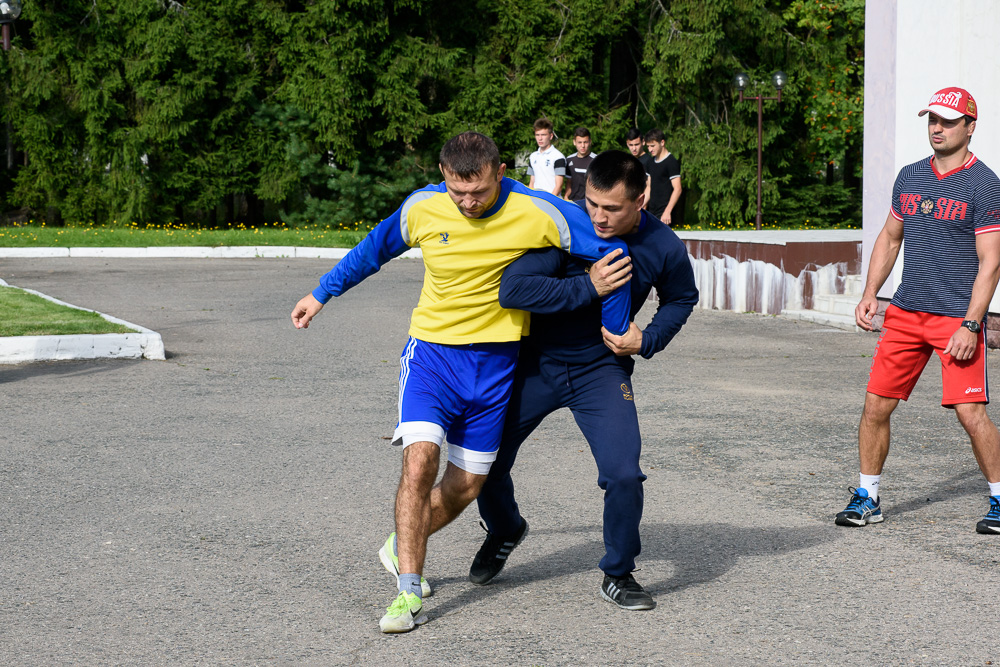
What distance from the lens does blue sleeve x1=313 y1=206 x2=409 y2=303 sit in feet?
13.9

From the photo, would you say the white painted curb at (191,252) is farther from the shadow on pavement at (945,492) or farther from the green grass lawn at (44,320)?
the shadow on pavement at (945,492)

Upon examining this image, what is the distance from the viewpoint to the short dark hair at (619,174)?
154 inches

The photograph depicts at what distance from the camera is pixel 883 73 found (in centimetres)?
1302

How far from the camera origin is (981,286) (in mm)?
4938

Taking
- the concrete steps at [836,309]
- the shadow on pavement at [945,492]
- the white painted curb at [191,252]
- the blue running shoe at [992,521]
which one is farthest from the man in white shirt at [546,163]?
the blue running shoe at [992,521]

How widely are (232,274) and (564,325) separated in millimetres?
15031

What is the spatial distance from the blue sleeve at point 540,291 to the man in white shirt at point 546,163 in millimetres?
10325

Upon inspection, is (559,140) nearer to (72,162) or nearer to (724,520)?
(72,162)

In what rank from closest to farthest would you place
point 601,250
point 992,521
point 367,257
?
1. point 601,250
2. point 367,257
3. point 992,521

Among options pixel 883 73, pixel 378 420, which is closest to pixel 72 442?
pixel 378 420

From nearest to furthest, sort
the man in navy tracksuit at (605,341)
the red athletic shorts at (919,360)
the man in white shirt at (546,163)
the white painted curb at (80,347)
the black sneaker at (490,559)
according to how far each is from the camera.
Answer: the man in navy tracksuit at (605,341), the black sneaker at (490,559), the red athletic shorts at (919,360), the white painted curb at (80,347), the man in white shirt at (546,163)

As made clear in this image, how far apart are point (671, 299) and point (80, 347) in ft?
23.6

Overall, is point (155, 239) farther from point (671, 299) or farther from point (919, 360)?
point (671, 299)

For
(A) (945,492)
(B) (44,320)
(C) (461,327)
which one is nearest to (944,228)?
(A) (945,492)
